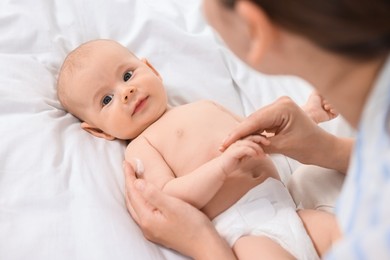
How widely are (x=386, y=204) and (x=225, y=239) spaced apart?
53 centimetres

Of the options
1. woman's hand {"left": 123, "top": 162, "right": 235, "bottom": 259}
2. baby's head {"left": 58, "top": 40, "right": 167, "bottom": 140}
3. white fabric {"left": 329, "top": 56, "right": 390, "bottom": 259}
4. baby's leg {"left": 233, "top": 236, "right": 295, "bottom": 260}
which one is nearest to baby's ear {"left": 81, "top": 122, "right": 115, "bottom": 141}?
baby's head {"left": 58, "top": 40, "right": 167, "bottom": 140}

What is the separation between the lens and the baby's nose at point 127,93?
1.23 meters

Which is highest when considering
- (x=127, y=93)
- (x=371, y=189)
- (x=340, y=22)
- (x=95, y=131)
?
(x=340, y=22)

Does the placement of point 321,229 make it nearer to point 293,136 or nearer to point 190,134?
point 293,136

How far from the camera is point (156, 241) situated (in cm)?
105

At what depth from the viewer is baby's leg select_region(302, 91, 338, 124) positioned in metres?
1.29

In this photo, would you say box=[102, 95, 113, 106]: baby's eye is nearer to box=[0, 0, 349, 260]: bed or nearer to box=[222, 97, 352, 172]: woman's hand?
box=[0, 0, 349, 260]: bed

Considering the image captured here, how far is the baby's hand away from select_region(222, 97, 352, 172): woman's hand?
3cm

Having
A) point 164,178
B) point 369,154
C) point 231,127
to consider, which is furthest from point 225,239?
point 369,154

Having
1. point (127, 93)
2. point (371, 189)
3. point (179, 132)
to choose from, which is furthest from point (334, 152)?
point (371, 189)

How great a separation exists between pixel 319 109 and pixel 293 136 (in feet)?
0.68

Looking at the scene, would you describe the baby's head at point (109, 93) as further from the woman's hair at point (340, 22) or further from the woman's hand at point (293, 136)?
the woman's hair at point (340, 22)

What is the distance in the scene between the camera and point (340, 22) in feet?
1.78

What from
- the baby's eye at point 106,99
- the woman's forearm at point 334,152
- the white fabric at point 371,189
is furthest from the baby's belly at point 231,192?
the white fabric at point 371,189
